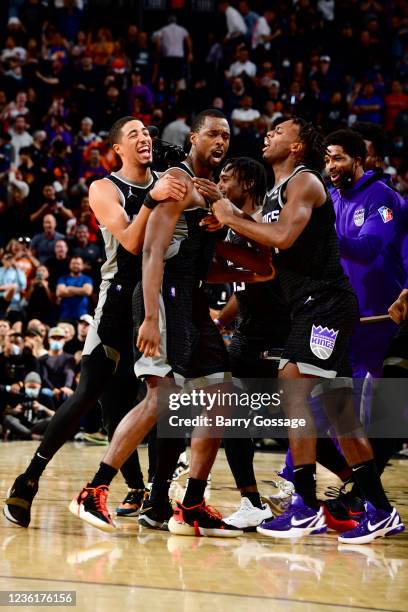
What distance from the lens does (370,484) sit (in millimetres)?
4613

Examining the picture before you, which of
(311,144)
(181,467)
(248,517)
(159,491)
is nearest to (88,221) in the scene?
(181,467)

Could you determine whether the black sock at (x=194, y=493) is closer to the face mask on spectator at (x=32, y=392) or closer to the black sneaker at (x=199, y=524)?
the black sneaker at (x=199, y=524)

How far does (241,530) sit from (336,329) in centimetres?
106

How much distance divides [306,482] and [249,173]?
1.86 m

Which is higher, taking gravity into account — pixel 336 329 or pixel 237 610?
pixel 336 329

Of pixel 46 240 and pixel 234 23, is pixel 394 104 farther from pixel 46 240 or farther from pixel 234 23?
pixel 46 240

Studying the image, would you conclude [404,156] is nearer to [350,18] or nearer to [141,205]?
[350,18]

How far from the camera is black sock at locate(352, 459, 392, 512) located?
457 centimetres

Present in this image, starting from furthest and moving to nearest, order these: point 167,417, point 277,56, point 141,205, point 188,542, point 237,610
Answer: point 277,56
point 141,205
point 167,417
point 188,542
point 237,610

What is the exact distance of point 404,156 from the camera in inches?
575

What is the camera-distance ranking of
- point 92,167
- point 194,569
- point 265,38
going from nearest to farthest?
1. point 194,569
2. point 92,167
3. point 265,38

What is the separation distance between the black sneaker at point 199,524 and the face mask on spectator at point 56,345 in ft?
19.8

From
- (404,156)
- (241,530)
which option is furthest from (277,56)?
(241,530)
